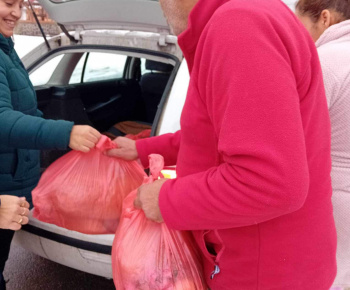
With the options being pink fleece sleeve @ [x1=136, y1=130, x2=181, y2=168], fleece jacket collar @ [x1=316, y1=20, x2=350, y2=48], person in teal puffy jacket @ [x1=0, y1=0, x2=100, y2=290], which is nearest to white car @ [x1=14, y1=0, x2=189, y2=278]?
person in teal puffy jacket @ [x1=0, y1=0, x2=100, y2=290]

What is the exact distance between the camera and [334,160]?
120 cm

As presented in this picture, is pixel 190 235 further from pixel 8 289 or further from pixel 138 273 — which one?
pixel 8 289

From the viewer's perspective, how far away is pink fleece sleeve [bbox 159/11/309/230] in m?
0.73

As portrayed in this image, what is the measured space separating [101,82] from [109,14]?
1871 mm

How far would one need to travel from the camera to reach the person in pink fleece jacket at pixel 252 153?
74 centimetres

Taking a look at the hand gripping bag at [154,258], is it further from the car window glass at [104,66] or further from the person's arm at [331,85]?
the car window glass at [104,66]

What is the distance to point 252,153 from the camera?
740 millimetres

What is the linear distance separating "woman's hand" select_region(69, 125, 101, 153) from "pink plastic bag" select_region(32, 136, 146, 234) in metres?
0.12

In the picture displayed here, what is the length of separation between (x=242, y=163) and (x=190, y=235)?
1.45 ft

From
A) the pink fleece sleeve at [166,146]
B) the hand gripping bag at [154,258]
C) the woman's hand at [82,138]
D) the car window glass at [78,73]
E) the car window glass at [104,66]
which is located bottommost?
the car window glass at [104,66]

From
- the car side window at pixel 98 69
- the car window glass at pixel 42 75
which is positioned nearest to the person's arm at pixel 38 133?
the car window glass at pixel 42 75

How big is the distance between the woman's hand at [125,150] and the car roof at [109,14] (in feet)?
3.53

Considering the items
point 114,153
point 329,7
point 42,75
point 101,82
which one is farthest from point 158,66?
point 42,75

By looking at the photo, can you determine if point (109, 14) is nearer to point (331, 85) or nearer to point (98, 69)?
point (331, 85)
